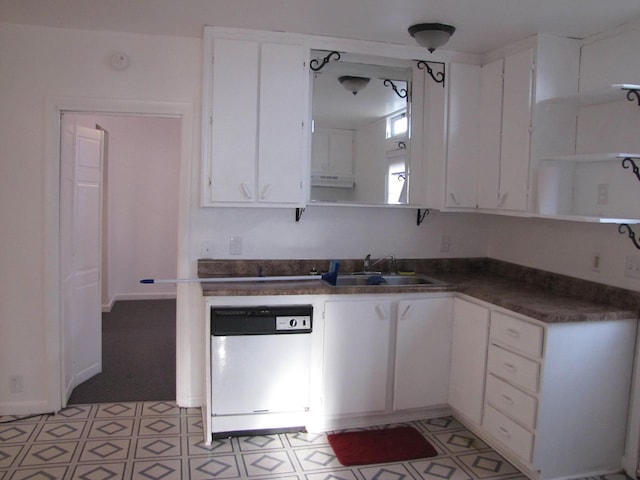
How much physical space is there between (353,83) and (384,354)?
5.97 ft

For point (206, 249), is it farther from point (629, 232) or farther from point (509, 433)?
point (629, 232)

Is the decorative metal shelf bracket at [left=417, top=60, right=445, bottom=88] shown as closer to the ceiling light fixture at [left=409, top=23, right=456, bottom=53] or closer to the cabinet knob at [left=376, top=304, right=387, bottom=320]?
the ceiling light fixture at [left=409, top=23, right=456, bottom=53]

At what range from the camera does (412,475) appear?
2725 mm

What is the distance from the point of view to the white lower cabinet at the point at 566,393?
2574 millimetres

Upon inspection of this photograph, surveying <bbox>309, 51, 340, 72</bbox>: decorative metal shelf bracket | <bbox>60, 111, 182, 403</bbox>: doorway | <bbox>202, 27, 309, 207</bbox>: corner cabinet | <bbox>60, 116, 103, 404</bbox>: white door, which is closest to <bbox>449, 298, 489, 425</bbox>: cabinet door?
<bbox>202, 27, 309, 207</bbox>: corner cabinet

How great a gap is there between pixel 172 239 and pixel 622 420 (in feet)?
17.5

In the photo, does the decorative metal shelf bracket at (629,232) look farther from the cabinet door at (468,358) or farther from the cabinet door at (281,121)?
the cabinet door at (281,121)

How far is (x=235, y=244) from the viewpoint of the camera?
347 centimetres

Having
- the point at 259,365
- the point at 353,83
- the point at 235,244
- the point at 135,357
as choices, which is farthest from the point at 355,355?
the point at 135,357

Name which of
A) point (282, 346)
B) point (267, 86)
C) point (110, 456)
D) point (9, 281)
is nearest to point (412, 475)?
point (282, 346)

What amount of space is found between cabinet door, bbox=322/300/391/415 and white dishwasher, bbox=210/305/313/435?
0.14 meters

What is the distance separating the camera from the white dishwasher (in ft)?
9.64

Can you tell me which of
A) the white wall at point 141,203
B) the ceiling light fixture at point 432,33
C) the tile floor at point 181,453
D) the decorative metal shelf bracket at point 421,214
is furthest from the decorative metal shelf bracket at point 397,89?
the white wall at point 141,203

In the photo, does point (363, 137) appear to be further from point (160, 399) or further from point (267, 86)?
point (160, 399)
